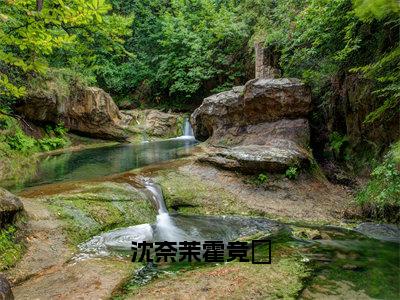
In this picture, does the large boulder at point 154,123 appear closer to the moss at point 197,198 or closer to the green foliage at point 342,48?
the green foliage at point 342,48

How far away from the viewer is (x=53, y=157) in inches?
540

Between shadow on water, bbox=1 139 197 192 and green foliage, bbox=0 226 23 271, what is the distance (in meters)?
3.39

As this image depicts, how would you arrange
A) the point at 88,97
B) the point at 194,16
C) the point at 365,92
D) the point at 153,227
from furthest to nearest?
the point at 194,16, the point at 88,97, the point at 365,92, the point at 153,227

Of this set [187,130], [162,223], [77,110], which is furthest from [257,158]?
[187,130]

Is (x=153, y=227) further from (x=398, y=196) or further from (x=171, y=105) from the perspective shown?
(x=171, y=105)

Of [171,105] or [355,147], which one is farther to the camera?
[171,105]

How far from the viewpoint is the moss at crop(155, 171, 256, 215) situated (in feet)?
24.7

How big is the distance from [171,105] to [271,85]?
13767 mm

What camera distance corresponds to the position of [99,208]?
662 centimetres

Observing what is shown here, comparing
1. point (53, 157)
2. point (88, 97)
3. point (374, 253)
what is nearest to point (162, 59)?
point (88, 97)

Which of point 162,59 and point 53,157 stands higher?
point 162,59

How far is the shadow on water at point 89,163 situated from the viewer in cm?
940

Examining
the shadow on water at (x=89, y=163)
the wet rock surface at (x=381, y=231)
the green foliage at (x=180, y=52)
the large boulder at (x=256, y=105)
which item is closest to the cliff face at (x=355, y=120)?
the large boulder at (x=256, y=105)

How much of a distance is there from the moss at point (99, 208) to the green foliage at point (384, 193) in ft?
13.6
